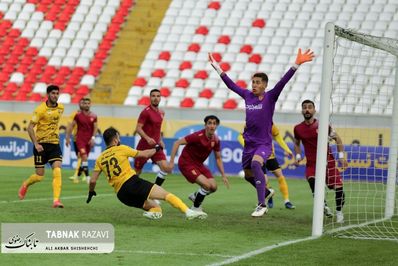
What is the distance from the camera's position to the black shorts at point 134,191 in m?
12.8

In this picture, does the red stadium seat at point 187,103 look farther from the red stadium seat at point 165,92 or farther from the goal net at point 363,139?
the goal net at point 363,139

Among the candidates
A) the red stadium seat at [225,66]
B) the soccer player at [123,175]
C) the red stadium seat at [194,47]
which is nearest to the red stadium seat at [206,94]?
the red stadium seat at [225,66]

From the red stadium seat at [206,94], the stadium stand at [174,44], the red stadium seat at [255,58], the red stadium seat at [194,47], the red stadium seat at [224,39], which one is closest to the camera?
the red stadium seat at [206,94]

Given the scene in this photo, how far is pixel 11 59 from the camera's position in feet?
124

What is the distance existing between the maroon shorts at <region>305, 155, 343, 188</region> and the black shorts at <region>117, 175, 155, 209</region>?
364cm

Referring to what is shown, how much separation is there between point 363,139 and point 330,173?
11.9m

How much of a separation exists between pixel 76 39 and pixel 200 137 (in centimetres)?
2385

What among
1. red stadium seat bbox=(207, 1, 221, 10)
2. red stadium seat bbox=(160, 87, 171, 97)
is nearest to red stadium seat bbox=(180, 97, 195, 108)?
red stadium seat bbox=(160, 87, 171, 97)

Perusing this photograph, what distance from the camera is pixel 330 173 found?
1572 centimetres

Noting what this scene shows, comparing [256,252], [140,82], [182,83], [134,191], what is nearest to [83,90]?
[140,82]

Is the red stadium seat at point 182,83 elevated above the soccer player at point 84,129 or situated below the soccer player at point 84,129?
above

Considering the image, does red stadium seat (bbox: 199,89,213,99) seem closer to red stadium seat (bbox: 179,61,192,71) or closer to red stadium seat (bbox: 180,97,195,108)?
red stadium seat (bbox: 180,97,195,108)

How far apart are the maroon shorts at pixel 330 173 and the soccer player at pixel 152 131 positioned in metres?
2.93

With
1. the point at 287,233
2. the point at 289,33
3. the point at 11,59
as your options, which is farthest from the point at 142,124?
the point at 11,59
